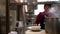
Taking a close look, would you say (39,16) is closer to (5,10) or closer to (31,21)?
(31,21)

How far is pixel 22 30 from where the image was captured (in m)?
0.69

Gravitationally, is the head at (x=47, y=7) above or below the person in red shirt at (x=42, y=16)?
above

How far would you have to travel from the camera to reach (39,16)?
660mm

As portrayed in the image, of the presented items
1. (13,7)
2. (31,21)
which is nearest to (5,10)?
(13,7)

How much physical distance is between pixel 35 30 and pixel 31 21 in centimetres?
6

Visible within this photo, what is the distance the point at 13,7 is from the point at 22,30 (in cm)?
13

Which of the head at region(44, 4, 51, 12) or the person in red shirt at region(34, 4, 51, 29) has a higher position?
the head at region(44, 4, 51, 12)

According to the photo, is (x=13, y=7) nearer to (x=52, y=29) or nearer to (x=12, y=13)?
(x=12, y=13)

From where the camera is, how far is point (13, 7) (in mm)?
653

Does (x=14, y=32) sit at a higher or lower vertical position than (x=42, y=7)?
lower

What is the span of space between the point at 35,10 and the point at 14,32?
16 centimetres

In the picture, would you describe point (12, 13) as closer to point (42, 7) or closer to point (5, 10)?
point (5, 10)

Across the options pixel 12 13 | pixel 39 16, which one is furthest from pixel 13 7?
pixel 39 16

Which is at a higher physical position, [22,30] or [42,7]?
[42,7]
